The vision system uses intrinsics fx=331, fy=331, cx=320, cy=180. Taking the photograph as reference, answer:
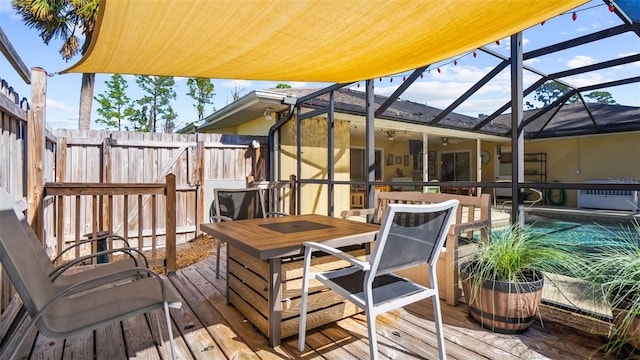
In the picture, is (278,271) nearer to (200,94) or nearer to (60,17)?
(60,17)

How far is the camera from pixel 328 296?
240 centimetres

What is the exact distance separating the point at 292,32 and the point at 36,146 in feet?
8.03

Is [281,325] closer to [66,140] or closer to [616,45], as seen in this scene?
[66,140]

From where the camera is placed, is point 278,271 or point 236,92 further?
point 236,92

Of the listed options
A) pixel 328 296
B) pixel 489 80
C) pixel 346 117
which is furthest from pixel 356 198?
pixel 328 296

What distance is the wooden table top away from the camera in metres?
2.02

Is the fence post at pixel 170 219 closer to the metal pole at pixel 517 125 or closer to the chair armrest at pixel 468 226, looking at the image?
the chair armrest at pixel 468 226

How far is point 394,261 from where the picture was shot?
180 centimetres

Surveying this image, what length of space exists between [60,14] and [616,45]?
11726 millimetres

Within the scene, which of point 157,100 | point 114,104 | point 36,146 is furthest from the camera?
point 157,100

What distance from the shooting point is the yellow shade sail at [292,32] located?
1.92 metres

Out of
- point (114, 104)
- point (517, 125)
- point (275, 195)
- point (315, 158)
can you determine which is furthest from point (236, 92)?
point (517, 125)

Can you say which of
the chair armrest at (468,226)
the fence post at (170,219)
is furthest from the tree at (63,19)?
the chair armrest at (468,226)

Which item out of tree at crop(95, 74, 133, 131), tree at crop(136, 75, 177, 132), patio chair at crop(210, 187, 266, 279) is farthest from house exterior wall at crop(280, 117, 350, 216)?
tree at crop(136, 75, 177, 132)
